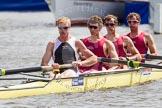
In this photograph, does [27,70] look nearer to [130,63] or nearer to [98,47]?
[98,47]

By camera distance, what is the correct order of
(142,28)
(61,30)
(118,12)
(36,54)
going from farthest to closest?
(118,12)
(142,28)
(36,54)
(61,30)

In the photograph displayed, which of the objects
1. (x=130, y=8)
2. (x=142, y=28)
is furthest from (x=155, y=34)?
(x=130, y=8)

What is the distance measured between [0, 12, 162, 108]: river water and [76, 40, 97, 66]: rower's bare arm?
665mm

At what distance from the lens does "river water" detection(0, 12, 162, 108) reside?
13633 millimetres

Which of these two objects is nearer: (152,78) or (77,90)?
(77,90)

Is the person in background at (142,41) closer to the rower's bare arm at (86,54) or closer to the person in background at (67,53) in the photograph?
the rower's bare arm at (86,54)

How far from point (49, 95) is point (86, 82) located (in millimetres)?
1112

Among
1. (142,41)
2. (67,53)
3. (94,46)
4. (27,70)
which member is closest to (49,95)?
(27,70)

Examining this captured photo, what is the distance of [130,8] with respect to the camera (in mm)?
40656

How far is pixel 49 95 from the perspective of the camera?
1417 centimetres

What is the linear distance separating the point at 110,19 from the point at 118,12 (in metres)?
27.3

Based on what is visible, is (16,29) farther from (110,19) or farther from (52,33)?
(110,19)

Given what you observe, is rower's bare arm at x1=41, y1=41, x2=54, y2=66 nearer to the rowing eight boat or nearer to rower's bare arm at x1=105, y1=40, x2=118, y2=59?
the rowing eight boat

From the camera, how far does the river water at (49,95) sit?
13.6 metres
